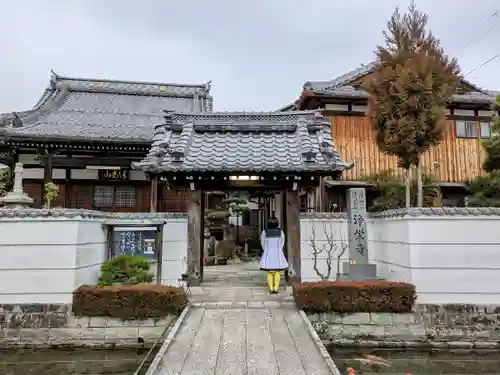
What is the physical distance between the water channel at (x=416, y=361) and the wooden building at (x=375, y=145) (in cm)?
872

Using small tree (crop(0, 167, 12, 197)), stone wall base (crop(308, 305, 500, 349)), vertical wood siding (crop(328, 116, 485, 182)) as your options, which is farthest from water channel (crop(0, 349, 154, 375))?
vertical wood siding (crop(328, 116, 485, 182))

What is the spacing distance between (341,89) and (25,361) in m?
14.7

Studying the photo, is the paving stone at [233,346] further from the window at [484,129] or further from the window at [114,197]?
the window at [484,129]

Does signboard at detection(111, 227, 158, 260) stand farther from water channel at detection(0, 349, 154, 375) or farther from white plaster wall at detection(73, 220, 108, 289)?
water channel at detection(0, 349, 154, 375)

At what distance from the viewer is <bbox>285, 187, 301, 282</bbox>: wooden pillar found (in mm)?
9633

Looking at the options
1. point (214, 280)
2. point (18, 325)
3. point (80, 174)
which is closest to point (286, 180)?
point (214, 280)

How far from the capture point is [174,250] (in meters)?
9.91

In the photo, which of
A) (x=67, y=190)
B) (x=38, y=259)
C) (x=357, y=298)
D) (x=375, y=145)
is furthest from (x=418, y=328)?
(x=67, y=190)

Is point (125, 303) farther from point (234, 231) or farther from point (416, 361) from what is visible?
point (234, 231)

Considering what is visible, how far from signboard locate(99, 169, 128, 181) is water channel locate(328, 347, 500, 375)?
9.86m

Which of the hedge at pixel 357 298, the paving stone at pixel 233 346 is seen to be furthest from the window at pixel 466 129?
the paving stone at pixel 233 346

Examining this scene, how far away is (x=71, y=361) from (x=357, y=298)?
5.71 metres

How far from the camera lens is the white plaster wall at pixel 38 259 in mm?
7590

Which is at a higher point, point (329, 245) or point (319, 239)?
point (319, 239)
